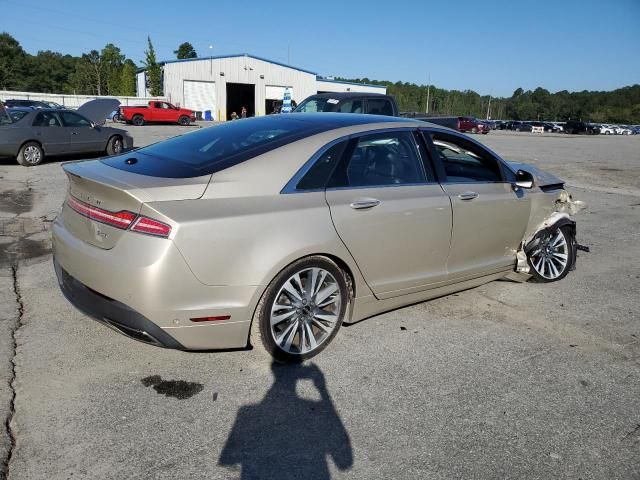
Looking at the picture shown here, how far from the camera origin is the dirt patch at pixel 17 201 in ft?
25.3

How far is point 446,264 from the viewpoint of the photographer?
414 cm

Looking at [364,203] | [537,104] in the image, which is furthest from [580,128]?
[537,104]

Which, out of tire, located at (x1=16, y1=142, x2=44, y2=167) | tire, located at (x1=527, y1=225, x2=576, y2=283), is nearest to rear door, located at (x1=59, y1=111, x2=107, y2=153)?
tire, located at (x1=16, y1=142, x2=44, y2=167)

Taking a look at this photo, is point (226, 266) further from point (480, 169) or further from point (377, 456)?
point (480, 169)

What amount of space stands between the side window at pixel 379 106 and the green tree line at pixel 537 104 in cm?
10067

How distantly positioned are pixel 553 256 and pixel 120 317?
4309 mm

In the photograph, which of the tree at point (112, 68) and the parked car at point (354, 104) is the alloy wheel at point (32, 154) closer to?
the parked car at point (354, 104)

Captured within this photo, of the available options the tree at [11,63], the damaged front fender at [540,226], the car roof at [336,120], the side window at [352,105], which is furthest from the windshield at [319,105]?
the tree at [11,63]

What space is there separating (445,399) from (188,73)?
48769mm

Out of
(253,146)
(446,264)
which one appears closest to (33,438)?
(253,146)

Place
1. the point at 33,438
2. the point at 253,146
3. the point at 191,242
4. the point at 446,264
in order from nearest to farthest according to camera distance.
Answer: the point at 33,438 → the point at 191,242 → the point at 253,146 → the point at 446,264

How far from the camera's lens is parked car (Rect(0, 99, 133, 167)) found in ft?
40.2

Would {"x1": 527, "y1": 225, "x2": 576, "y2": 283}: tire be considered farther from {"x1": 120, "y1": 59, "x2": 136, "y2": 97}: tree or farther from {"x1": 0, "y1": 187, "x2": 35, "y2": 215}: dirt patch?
{"x1": 120, "y1": 59, "x2": 136, "y2": 97}: tree

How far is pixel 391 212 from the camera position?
12.0 ft
